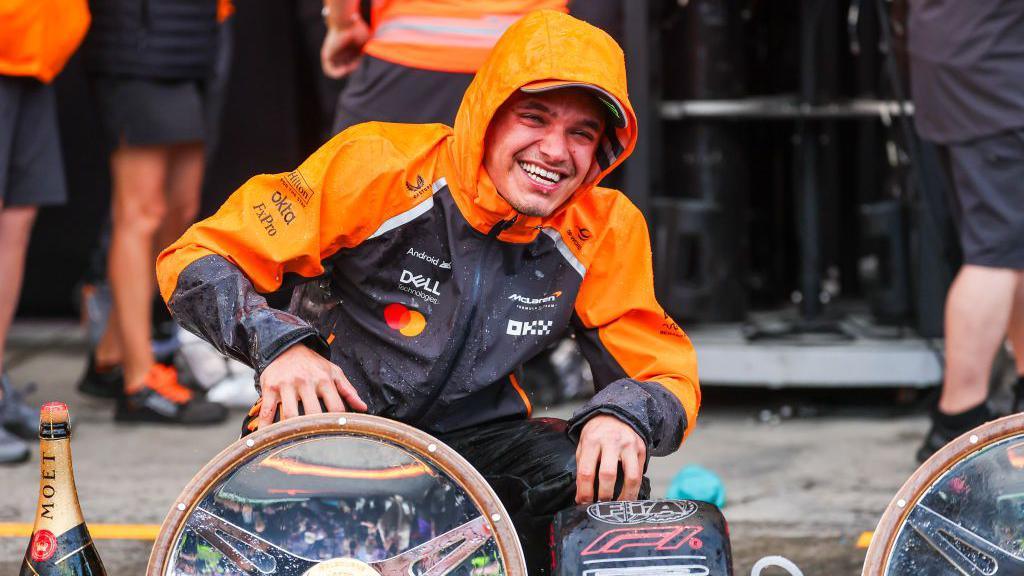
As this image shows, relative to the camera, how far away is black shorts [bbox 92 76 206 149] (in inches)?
173

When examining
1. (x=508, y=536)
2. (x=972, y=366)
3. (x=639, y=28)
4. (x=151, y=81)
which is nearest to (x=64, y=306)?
(x=151, y=81)

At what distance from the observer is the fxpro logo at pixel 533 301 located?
2.66 m

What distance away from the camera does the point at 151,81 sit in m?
4.39

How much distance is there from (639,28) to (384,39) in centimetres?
120

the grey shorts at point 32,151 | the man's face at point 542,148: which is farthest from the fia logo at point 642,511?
the grey shorts at point 32,151

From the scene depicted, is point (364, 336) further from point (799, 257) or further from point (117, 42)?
point (799, 257)

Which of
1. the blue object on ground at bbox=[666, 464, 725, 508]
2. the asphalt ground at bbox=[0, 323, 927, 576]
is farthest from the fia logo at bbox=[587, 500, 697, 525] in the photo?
the blue object on ground at bbox=[666, 464, 725, 508]

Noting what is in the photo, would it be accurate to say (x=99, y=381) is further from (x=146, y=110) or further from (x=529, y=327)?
(x=529, y=327)

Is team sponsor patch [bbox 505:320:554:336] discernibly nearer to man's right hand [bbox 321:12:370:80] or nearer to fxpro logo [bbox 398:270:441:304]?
fxpro logo [bbox 398:270:441:304]

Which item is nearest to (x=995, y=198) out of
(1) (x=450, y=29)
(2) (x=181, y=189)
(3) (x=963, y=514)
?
(1) (x=450, y=29)

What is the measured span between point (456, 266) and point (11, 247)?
1.98m

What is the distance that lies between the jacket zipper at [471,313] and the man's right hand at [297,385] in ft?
1.09

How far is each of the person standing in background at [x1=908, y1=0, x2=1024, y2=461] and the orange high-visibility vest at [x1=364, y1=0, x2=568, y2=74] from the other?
1.08 meters

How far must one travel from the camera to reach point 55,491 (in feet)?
7.80
